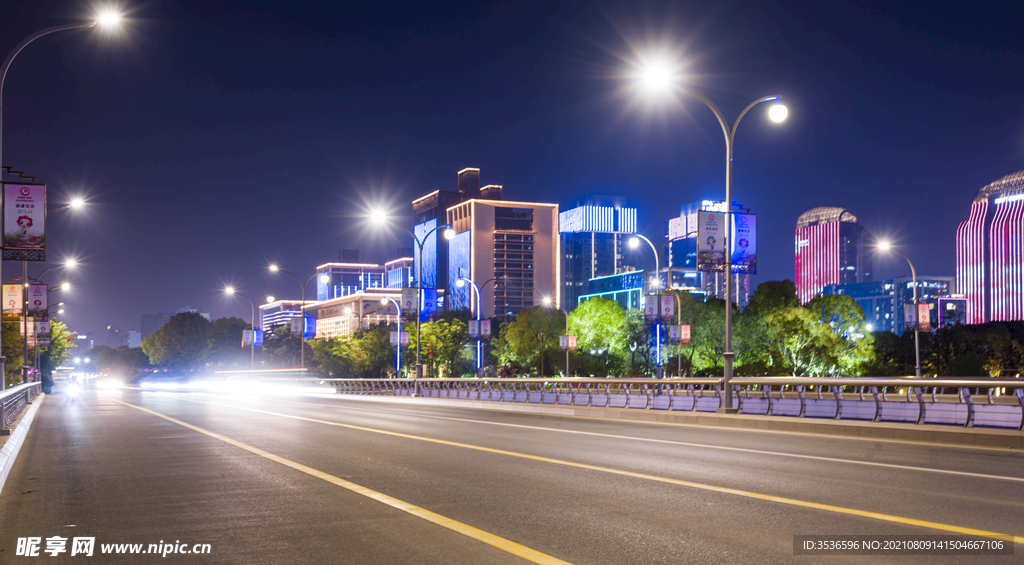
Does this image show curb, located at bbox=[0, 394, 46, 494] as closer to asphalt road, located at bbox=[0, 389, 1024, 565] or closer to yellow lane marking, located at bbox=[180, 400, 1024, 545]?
asphalt road, located at bbox=[0, 389, 1024, 565]

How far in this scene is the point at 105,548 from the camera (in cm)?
713

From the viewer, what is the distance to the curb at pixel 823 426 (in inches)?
607

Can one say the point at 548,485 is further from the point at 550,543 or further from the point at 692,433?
the point at 692,433

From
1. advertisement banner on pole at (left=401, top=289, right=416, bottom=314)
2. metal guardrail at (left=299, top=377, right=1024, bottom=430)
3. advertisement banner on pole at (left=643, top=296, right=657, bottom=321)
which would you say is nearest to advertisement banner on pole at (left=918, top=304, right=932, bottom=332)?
advertisement banner on pole at (left=643, top=296, right=657, bottom=321)

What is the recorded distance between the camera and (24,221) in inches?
734

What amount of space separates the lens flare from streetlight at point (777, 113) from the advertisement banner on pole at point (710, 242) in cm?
301

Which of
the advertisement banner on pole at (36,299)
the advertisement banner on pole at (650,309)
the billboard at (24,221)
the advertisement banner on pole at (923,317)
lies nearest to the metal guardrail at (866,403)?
the advertisement banner on pole at (650,309)

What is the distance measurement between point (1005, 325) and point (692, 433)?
3761 inches

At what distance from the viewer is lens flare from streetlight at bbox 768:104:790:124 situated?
22922mm

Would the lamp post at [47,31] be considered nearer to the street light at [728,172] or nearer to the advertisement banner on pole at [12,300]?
the street light at [728,172]

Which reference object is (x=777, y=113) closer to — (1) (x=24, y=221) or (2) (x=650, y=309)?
(1) (x=24, y=221)

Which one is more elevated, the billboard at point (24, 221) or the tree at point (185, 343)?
the billboard at point (24, 221)

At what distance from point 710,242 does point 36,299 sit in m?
39.8

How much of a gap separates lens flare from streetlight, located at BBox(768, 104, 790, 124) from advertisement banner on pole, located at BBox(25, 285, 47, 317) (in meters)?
41.2
